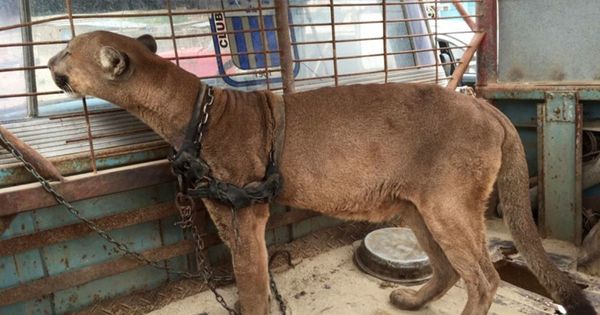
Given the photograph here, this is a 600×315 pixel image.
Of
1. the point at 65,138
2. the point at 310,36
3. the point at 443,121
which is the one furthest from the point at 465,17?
the point at 65,138

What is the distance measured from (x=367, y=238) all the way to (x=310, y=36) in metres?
2.03

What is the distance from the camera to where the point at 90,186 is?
10.5 feet

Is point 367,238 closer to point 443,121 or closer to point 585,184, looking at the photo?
point 443,121

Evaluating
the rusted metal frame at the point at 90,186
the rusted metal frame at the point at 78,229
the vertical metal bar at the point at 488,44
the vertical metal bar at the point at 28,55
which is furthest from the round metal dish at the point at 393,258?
the vertical metal bar at the point at 28,55

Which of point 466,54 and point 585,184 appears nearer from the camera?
point 585,184

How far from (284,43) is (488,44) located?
2.49m

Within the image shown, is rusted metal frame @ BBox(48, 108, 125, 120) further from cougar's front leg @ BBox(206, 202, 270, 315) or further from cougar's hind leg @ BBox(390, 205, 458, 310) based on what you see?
cougar's hind leg @ BBox(390, 205, 458, 310)

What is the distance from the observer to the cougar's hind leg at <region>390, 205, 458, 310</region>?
348 cm

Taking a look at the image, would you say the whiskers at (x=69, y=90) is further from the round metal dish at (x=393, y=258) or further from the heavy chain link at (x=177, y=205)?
the round metal dish at (x=393, y=258)

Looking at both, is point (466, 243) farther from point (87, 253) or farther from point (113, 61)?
point (87, 253)

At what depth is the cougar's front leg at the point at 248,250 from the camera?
3111mm

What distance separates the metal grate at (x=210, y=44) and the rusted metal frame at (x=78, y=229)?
46 centimetres

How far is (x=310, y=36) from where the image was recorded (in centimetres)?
484

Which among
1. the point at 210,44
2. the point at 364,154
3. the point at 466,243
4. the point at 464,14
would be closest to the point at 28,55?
the point at 210,44
